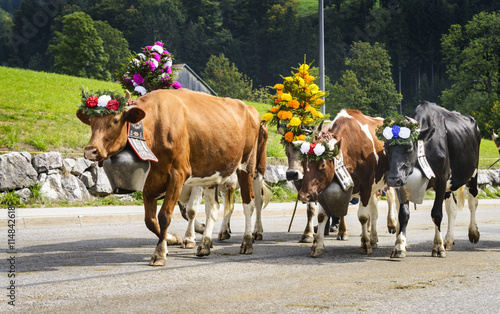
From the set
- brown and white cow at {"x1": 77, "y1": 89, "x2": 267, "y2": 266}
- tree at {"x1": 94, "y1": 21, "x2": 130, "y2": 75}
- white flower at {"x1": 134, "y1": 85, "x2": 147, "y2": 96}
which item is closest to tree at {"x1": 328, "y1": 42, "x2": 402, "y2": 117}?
tree at {"x1": 94, "y1": 21, "x2": 130, "y2": 75}

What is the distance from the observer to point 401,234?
30.8ft

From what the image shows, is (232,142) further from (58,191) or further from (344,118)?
(58,191)

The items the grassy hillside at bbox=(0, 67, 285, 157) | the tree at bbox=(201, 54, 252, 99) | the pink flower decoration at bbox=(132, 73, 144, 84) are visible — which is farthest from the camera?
the tree at bbox=(201, 54, 252, 99)

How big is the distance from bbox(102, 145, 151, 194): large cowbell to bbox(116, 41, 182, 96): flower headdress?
9.12ft

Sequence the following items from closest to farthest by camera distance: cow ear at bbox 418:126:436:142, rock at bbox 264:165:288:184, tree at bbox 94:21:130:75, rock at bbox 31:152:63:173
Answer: cow ear at bbox 418:126:436:142 < rock at bbox 31:152:63:173 < rock at bbox 264:165:288:184 < tree at bbox 94:21:130:75

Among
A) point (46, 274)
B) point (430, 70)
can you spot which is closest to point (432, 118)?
point (46, 274)

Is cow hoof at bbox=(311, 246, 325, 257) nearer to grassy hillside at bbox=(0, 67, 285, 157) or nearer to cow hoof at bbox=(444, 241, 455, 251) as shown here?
cow hoof at bbox=(444, 241, 455, 251)

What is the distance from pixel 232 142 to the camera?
9805 mm

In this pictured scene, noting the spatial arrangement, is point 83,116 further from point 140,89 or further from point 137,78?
point 137,78

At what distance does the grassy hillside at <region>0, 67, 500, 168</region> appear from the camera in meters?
19.5

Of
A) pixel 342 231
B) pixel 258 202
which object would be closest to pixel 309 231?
pixel 342 231

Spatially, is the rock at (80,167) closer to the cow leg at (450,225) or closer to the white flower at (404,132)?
the cow leg at (450,225)

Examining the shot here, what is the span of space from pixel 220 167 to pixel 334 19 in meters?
129

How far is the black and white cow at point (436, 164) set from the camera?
9242mm
